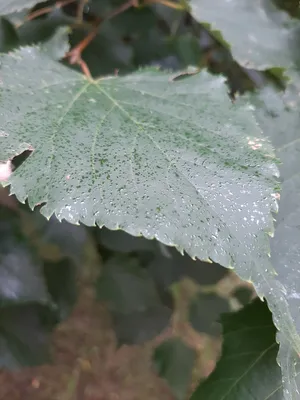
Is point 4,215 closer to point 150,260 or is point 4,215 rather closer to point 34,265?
point 34,265

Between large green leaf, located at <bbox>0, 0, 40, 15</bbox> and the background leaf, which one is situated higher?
large green leaf, located at <bbox>0, 0, 40, 15</bbox>

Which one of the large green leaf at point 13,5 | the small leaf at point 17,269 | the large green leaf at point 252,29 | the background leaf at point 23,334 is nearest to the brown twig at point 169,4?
the large green leaf at point 252,29

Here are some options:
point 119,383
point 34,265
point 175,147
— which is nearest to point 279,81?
point 175,147

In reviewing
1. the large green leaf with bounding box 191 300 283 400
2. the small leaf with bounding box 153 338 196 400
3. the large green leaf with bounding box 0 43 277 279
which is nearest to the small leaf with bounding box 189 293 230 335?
Result: the small leaf with bounding box 153 338 196 400

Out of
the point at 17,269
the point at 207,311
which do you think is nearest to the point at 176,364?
the point at 207,311

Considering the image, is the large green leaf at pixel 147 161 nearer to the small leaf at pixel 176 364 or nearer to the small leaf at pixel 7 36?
the small leaf at pixel 7 36

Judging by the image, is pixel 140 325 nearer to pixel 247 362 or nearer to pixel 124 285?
pixel 124 285

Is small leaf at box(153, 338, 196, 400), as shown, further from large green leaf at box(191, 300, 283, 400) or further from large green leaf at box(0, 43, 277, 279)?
large green leaf at box(0, 43, 277, 279)
